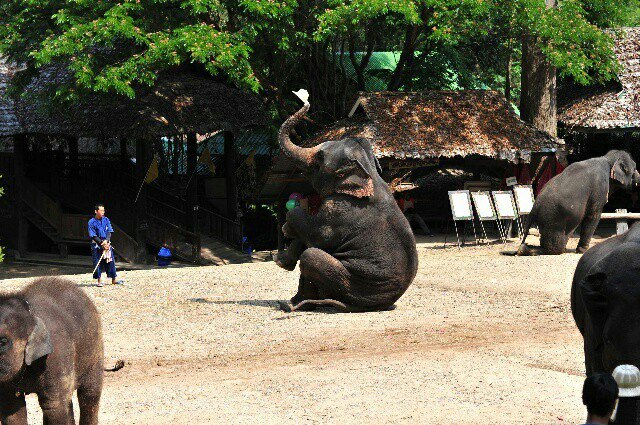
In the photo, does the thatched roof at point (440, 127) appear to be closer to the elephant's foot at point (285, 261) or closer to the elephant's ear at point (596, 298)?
the elephant's foot at point (285, 261)

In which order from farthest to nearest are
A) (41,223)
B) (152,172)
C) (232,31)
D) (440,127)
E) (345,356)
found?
(41,223) < (152,172) < (232,31) < (440,127) < (345,356)

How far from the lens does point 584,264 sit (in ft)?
25.8

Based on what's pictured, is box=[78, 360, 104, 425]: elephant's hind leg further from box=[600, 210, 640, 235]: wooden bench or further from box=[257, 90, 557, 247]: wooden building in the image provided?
box=[600, 210, 640, 235]: wooden bench

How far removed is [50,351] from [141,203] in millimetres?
19272

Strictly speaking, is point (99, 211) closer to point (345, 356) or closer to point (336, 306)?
point (336, 306)

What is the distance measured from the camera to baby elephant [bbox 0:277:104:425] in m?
6.89

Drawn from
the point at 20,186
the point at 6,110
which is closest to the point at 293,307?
the point at 6,110

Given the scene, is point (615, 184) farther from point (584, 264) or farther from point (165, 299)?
point (584, 264)

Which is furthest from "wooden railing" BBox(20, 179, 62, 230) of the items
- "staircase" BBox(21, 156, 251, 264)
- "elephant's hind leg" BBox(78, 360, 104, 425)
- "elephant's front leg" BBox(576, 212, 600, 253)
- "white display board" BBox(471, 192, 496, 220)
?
"elephant's hind leg" BBox(78, 360, 104, 425)

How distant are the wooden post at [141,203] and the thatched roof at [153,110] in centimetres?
97

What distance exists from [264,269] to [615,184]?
25.3ft

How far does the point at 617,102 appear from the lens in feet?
88.2

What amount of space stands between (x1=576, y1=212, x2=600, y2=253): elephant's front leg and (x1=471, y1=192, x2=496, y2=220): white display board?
2.40m

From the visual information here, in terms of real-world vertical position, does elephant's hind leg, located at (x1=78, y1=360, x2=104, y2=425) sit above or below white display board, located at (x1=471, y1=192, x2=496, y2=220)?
above
